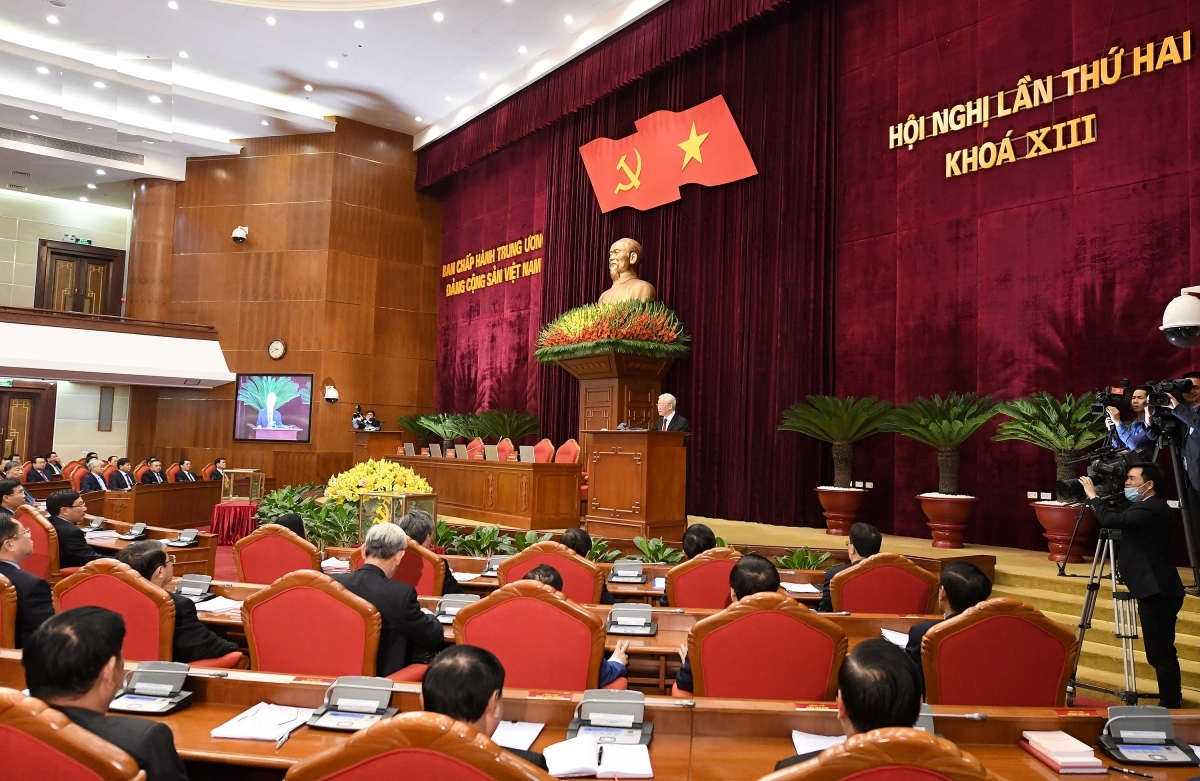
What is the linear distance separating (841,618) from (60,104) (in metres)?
14.7

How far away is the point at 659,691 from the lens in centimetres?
331

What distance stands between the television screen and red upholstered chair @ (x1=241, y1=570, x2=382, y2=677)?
11474 millimetres

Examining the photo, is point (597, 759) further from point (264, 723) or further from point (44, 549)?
point (44, 549)

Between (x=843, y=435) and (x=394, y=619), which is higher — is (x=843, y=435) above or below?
above

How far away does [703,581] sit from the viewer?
3.79 m

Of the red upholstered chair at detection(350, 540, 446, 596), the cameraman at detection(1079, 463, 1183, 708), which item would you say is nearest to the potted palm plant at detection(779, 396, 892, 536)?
the cameraman at detection(1079, 463, 1183, 708)

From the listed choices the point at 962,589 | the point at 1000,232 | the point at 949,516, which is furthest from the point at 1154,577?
the point at 1000,232

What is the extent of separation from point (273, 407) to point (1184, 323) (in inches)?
494

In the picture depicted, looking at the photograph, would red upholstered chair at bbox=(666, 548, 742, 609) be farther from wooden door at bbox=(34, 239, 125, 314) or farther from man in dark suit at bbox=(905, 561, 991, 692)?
wooden door at bbox=(34, 239, 125, 314)

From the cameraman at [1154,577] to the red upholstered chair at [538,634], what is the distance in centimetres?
272

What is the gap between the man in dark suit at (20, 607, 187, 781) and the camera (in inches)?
60.9

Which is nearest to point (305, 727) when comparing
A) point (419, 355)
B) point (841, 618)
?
point (841, 618)

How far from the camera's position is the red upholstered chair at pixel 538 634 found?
244 cm

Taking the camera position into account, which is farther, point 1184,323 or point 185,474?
point 185,474
